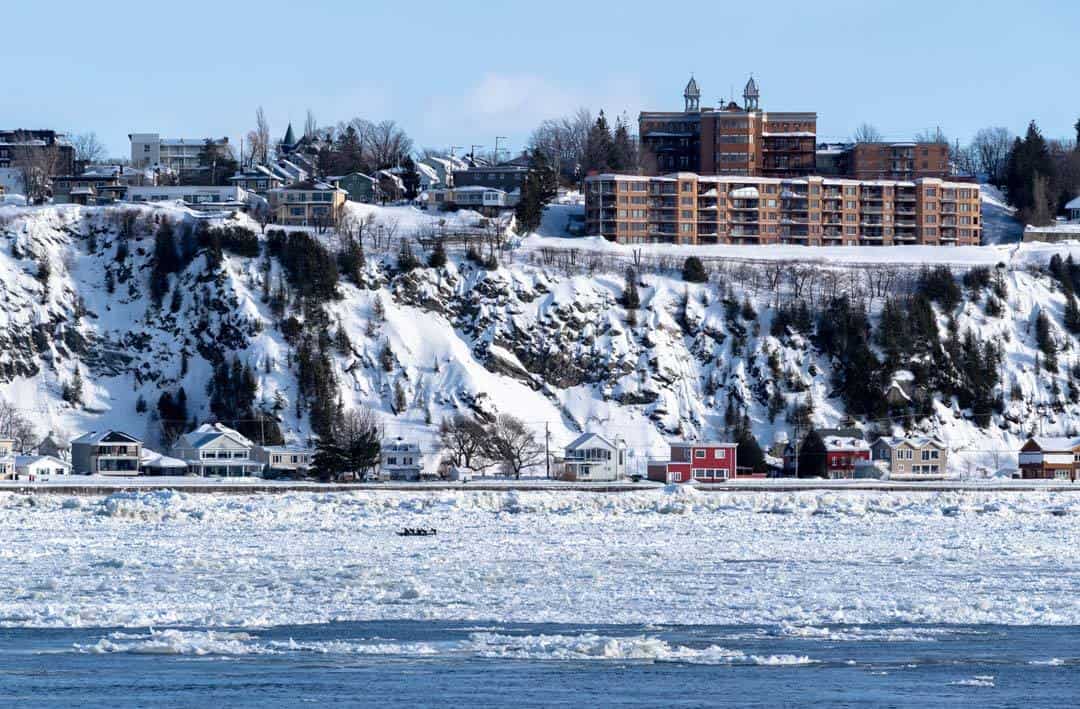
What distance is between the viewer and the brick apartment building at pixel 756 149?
140 metres

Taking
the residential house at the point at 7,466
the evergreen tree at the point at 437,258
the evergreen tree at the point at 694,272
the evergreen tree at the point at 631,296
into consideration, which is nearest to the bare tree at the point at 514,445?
the evergreen tree at the point at 631,296

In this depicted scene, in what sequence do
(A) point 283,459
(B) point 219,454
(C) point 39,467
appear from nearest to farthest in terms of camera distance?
1. (C) point 39,467
2. (B) point 219,454
3. (A) point 283,459

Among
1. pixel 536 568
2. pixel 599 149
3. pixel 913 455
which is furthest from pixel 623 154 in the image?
pixel 536 568

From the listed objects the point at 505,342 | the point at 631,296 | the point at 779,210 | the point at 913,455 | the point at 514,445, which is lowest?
the point at 913,455

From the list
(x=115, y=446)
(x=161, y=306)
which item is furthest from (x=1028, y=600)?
(x=161, y=306)

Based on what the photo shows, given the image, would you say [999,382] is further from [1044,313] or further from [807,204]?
[807,204]

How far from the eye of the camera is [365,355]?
337 ft

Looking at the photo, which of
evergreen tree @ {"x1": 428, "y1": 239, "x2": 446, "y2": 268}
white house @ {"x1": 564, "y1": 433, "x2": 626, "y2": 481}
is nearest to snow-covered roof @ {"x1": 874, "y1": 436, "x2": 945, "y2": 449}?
white house @ {"x1": 564, "y1": 433, "x2": 626, "y2": 481}

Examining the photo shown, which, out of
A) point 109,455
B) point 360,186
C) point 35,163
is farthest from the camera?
point 35,163

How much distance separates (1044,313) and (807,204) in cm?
2203

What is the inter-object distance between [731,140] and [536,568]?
106 meters

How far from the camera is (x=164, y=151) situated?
17612 cm

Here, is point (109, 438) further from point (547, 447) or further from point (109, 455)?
point (547, 447)

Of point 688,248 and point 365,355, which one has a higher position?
point 688,248
